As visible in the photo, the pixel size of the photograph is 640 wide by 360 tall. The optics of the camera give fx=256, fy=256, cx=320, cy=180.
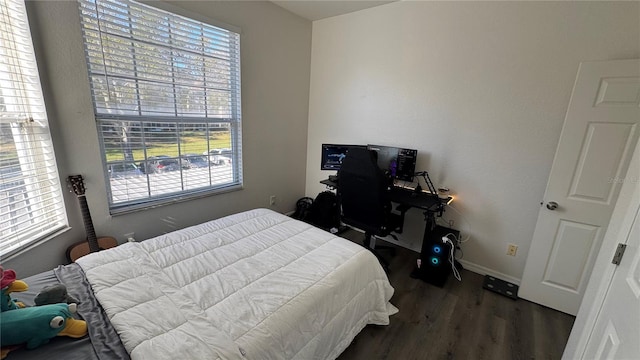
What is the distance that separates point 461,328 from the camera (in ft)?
6.14

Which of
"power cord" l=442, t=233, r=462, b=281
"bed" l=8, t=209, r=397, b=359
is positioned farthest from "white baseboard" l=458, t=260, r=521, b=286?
"bed" l=8, t=209, r=397, b=359

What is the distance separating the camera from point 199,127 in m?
2.54

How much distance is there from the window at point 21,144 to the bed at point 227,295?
49 cm

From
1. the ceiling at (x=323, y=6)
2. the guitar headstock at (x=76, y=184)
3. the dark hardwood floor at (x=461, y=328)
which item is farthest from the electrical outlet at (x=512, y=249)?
the guitar headstock at (x=76, y=184)

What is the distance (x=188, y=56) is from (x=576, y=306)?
387 cm

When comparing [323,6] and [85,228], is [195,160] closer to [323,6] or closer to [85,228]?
[85,228]

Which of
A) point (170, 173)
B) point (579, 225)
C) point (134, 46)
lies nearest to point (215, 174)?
point (170, 173)

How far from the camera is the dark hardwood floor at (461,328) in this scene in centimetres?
167

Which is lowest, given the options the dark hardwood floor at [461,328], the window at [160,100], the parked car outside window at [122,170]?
the dark hardwood floor at [461,328]

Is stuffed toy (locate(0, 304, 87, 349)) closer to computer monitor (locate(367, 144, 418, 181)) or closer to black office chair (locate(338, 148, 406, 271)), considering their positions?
black office chair (locate(338, 148, 406, 271))

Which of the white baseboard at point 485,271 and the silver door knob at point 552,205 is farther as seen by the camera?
the white baseboard at point 485,271

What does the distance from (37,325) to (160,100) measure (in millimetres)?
1838

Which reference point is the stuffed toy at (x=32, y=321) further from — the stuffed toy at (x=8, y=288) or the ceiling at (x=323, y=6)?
the ceiling at (x=323, y=6)

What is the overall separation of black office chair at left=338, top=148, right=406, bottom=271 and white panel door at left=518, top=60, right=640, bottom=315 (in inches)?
45.6
